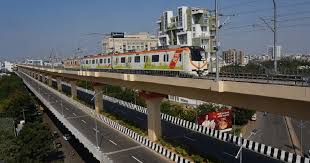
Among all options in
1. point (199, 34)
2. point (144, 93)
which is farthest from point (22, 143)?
point (199, 34)

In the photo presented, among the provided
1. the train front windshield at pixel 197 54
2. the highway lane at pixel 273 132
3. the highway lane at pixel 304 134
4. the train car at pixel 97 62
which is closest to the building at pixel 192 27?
the highway lane at pixel 273 132

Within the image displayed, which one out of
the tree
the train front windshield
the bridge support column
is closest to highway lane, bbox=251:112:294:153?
the tree

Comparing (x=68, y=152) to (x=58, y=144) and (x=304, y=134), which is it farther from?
(x=304, y=134)

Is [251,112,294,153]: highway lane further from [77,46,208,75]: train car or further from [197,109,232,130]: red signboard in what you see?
[77,46,208,75]: train car

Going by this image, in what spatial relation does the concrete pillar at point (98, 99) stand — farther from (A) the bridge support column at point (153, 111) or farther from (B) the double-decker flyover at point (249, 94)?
(B) the double-decker flyover at point (249, 94)

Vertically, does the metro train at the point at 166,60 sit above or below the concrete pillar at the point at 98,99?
above

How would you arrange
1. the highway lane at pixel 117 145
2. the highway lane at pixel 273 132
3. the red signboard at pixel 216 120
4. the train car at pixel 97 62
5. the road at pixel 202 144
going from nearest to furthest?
the road at pixel 202 144 → the highway lane at pixel 117 145 → the highway lane at pixel 273 132 → the red signboard at pixel 216 120 → the train car at pixel 97 62

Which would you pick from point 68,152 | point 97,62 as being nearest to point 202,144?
point 68,152

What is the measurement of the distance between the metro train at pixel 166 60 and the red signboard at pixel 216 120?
51.7ft

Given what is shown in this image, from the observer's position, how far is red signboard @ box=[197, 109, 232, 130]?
5003 centimetres

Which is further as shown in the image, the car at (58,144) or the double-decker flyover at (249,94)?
the car at (58,144)

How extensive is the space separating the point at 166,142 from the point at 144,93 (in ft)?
20.7

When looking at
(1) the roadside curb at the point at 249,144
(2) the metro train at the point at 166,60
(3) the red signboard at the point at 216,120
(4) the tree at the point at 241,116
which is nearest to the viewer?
(1) the roadside curb at the point at 249,144

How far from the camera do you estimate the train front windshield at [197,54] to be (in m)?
31.2
